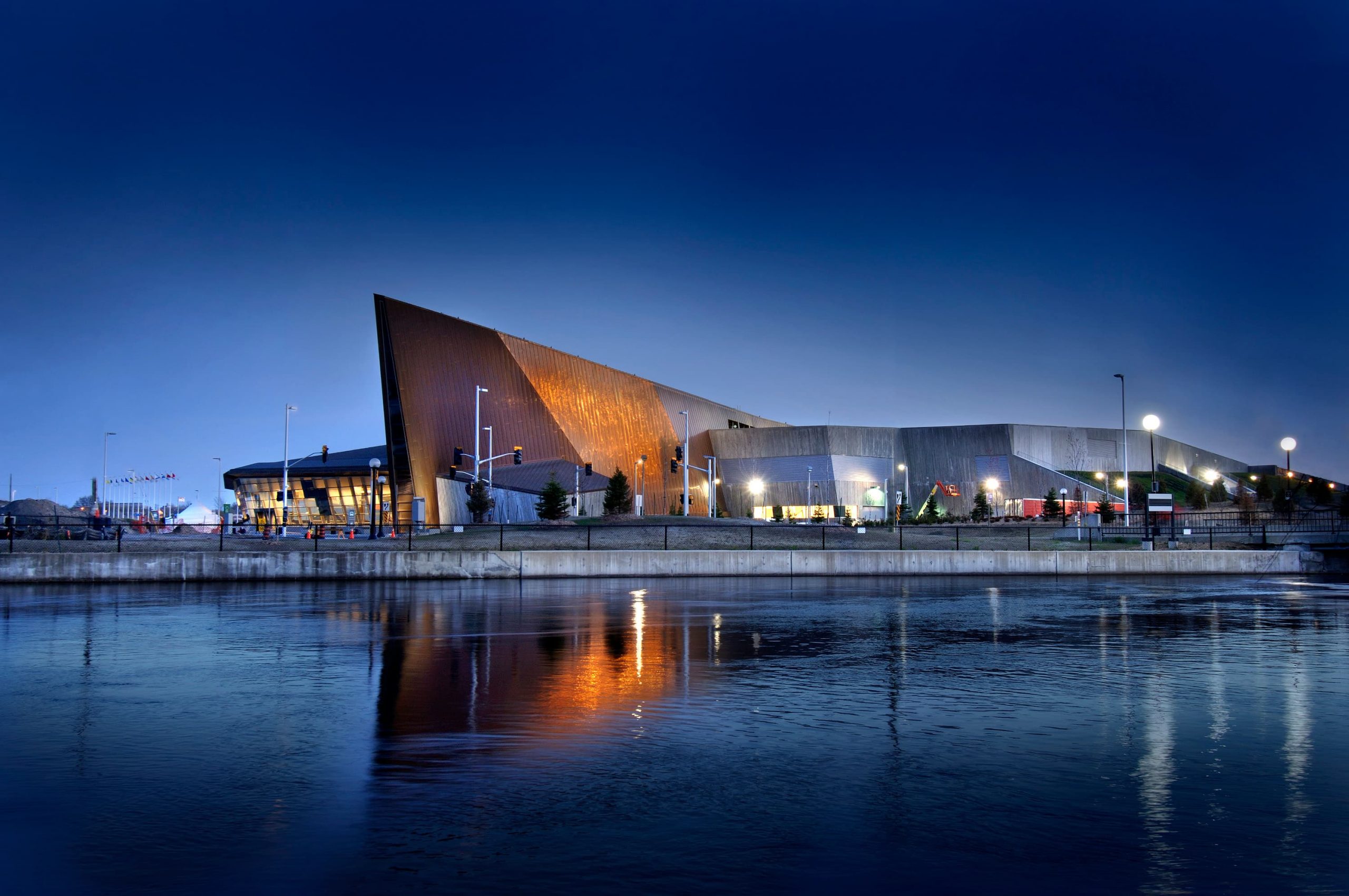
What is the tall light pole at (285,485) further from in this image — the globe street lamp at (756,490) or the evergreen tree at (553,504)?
the globe street lamp at (756,490)

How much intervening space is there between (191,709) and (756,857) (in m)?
5.66

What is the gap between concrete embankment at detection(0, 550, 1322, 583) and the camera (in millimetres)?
26203

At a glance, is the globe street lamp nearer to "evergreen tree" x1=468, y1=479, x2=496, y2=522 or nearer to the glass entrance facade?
the glass entrance facade

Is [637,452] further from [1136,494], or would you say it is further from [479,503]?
[1136,494]

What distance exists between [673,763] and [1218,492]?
117969 mm

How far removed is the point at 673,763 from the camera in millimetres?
6309

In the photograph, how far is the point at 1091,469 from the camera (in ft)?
367

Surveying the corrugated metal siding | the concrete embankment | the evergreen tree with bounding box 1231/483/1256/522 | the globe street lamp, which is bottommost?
the concrete embankment

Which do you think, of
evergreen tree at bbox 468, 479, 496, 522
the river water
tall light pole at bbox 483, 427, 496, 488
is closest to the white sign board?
the river water

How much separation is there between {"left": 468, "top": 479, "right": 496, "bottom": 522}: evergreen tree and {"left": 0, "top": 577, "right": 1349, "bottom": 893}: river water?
1693 inches

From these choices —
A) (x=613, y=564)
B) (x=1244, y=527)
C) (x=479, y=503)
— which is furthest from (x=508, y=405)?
(x=1244, y=527)

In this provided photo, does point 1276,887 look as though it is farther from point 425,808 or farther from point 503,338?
point 503,338

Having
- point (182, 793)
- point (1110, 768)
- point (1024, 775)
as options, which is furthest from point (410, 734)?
point (1110, 768)

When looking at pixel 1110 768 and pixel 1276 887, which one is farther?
pixel 1110 768
